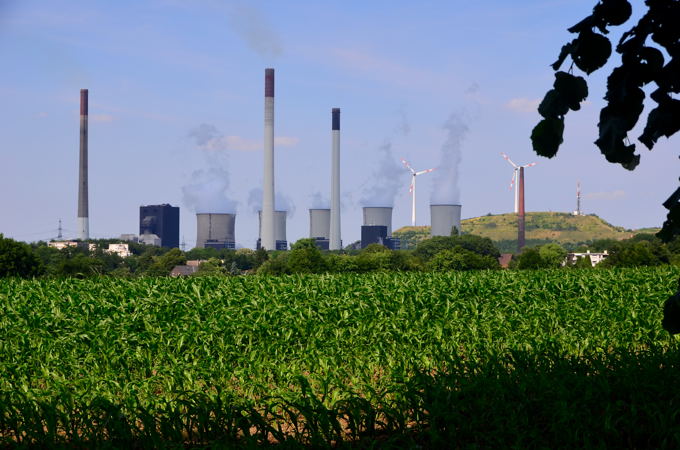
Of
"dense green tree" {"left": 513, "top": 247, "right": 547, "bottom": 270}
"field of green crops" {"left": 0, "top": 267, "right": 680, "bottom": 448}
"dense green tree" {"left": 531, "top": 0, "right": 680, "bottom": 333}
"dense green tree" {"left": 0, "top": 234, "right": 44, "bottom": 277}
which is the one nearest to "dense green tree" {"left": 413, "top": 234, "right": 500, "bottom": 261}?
"dense green tree" {"left": 513, "top": 247, "right": 547, "bottom": 270}

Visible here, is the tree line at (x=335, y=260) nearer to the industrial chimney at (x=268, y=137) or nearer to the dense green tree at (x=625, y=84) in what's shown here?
the dense green tree at (x=625, y=84)

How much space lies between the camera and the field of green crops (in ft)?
25.6

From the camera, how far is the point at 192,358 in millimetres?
13867

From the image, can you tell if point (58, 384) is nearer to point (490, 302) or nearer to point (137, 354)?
point (137, 354)

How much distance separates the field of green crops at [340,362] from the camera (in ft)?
25.6

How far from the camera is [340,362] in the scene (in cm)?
1301

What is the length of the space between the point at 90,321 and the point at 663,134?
12804 mm

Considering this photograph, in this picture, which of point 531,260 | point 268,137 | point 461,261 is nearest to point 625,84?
point 531,260

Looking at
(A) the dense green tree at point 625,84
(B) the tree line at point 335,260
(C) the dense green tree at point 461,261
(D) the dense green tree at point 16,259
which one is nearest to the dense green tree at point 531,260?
(B) the tree line at point 335,260

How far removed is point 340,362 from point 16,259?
213 ft

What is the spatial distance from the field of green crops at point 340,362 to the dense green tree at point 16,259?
52.9 meters

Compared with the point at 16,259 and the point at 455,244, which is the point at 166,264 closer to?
the point at 16,259

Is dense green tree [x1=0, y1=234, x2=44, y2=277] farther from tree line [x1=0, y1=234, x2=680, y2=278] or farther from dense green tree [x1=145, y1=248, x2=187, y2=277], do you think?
dense green tree [x1=145, y1=248, x2=187, y2=277]

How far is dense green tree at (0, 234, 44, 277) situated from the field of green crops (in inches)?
2085
